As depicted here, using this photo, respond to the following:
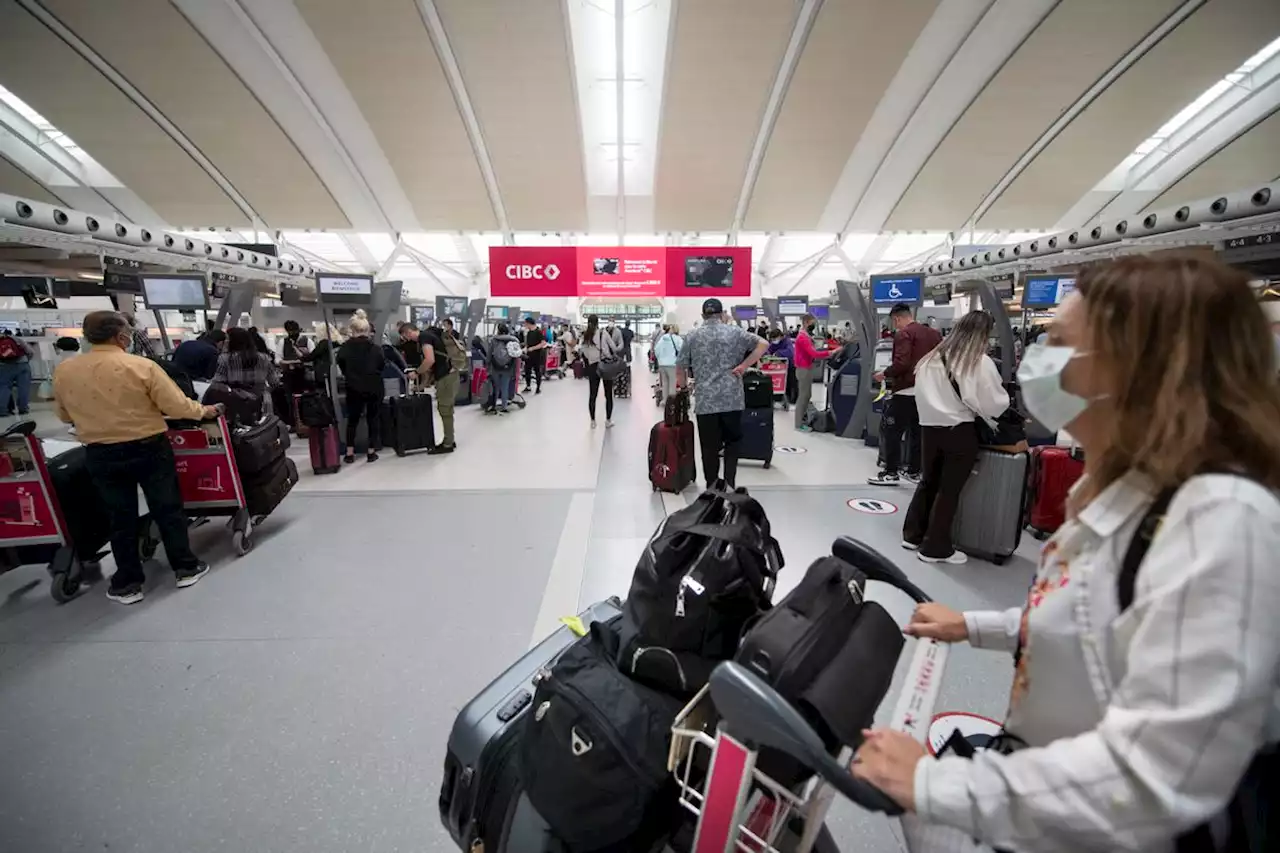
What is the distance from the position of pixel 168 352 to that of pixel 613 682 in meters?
6.84

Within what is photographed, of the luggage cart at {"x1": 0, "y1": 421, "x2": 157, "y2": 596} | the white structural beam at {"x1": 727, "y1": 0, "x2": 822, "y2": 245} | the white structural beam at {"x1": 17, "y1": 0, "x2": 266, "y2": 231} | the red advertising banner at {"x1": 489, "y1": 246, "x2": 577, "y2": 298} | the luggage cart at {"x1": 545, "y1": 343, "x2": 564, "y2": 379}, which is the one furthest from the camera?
the luggage cart at {"x1": 545, "y1": 343, "x2": 564, "y2": 379}

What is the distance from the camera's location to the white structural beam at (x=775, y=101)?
14578mm

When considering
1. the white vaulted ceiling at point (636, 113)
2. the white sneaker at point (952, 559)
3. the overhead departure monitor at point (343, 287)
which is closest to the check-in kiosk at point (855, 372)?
the white sneaker at point (952, 559)

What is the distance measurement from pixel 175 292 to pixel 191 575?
153 inches

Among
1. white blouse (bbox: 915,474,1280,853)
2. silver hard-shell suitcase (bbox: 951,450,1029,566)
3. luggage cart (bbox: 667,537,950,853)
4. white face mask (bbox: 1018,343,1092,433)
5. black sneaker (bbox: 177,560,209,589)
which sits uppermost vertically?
white face mask (bbox: 1018,343,1092,433)

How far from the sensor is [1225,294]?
2.14ft

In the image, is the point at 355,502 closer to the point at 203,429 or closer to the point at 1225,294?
the point at 203,429

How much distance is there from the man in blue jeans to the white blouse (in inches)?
546

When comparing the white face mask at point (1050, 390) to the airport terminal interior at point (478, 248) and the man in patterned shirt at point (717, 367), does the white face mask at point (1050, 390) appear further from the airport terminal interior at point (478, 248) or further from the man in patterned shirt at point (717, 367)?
the man in patterned shirt at point (717, 367)

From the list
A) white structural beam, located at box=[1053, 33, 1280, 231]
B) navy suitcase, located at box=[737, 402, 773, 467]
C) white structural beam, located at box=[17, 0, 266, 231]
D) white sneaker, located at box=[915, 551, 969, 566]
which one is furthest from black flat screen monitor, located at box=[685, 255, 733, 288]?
white structural beam, located at box=[17, 0, 266, 231]

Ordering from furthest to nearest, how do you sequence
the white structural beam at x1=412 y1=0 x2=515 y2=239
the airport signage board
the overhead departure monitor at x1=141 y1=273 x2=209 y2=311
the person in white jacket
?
the white structural beam at x1=412 y1=0 x2=515 y2=239
the airport signage board
the overhead departure monitor at x1=141 y1=273 x2=209 y2=311
the person in white jacket

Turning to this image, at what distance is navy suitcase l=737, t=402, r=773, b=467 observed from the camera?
5598mm

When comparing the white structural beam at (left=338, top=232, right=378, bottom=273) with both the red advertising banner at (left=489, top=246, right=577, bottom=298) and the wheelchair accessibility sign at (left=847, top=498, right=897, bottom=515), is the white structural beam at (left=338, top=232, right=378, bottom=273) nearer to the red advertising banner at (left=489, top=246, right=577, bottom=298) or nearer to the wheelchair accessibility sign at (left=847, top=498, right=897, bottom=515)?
the red advertising banner at (left=489, top=246, right=577, bottom=298)

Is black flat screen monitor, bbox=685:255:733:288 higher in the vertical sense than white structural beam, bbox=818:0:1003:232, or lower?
lower
